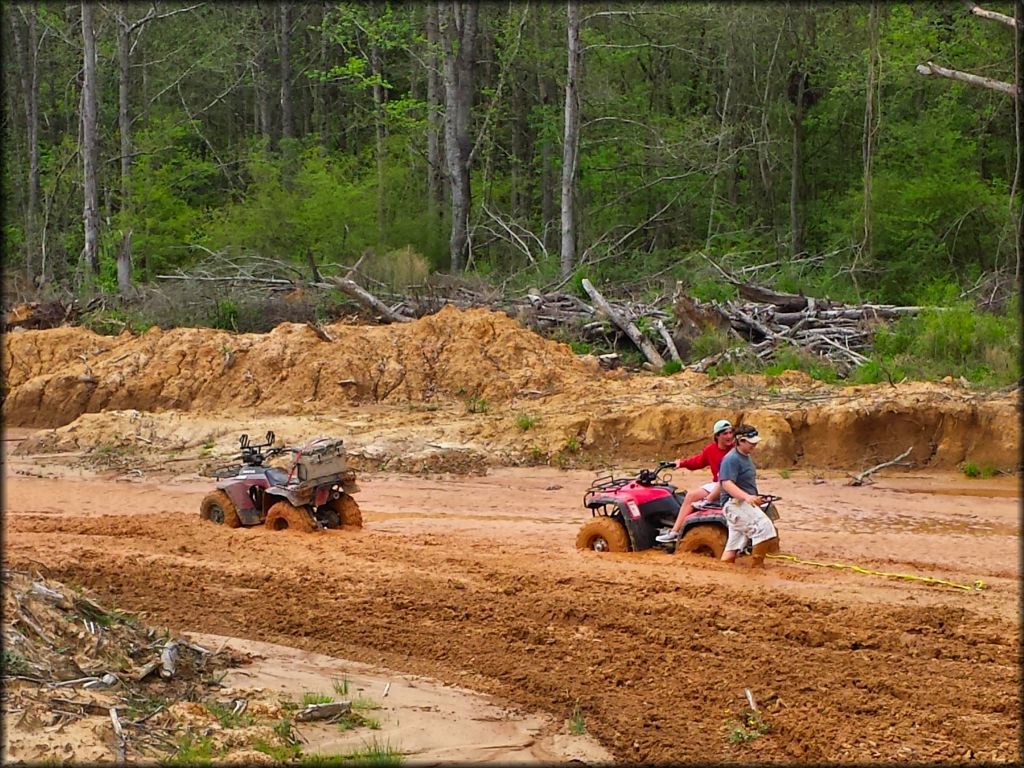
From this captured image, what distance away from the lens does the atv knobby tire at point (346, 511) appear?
558 inches

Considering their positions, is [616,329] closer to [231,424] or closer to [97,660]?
[231,424]

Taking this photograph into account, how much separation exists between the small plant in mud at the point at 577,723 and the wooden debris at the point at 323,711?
4.76 ft

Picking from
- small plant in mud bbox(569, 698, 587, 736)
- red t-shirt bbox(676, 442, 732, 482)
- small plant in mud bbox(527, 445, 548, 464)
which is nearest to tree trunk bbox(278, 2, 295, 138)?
small plant in mud bbox(527, 445, 548, 464)

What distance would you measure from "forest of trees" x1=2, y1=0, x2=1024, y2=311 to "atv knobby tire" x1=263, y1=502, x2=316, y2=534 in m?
13.6

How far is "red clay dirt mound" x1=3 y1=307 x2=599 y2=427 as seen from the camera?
71.7 ft

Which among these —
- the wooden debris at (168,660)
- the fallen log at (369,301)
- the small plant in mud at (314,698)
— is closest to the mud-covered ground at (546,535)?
the small plant in mud at (314,698)

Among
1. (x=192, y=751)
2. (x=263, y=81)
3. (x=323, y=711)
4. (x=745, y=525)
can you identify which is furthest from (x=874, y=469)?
(x=263, y=81)

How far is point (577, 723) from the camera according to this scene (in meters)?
7.81

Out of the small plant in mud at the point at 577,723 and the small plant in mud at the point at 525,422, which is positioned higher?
the small plant in mud at the point at 577,723

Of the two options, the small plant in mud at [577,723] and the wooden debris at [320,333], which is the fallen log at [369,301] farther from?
the small plant in mud at [577,723]

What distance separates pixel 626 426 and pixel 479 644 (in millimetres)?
10065

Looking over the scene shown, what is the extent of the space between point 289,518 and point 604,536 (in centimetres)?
372

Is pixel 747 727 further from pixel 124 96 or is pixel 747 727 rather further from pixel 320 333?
pixel 124 96

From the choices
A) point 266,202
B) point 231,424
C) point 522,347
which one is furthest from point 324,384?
point 266,202
